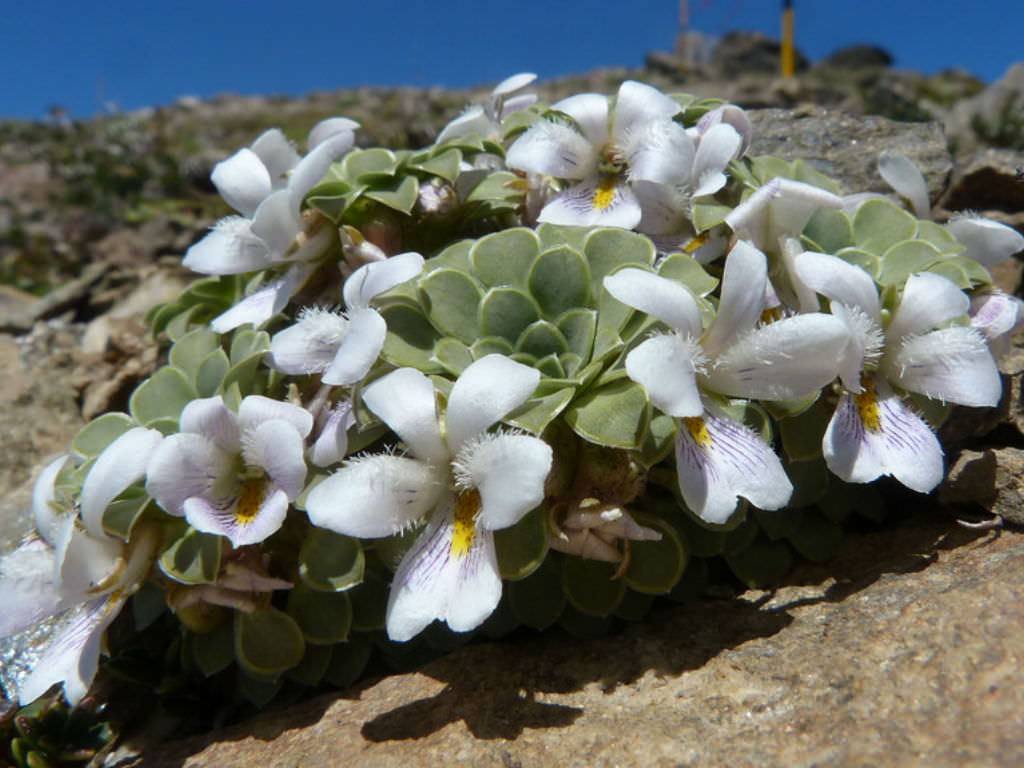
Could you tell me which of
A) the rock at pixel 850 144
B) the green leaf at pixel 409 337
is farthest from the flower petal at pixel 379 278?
the rock at pixel 850 144

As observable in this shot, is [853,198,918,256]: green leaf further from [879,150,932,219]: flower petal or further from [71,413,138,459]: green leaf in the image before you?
[71,413,138,459]: green leaf

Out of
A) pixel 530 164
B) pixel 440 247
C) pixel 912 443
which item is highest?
pixel 530 164

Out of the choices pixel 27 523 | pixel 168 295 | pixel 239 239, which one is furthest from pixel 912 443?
pixel 168 295

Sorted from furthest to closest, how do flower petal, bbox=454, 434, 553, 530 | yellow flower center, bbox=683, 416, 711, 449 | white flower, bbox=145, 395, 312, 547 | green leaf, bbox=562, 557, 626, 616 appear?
1. green leaf, bbox=562, 557, 626, 616
2. white flower, bbox=145, 395, 312, 547
3. yellow flower center, bbox=683, 416, 711, 449
4. flower petal, bbox=454, 434, 553, 530

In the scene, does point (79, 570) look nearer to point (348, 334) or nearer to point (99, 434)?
point (99, 434)

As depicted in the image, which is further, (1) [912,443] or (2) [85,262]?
(2) [85,262]

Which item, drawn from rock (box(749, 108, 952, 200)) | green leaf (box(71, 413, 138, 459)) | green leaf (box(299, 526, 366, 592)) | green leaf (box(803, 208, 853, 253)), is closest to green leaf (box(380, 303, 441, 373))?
green leaf (box(299, 526, 366, 592))

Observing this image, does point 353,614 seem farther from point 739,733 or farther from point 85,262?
point 85,262

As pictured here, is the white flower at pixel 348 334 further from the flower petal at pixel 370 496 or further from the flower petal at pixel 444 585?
the flower petal at pixel 444 585
